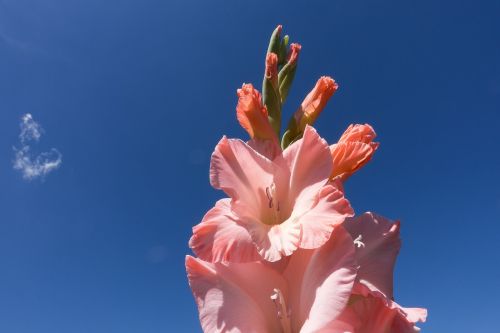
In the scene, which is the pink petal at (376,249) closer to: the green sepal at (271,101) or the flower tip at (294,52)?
the green sepal at (271,101)

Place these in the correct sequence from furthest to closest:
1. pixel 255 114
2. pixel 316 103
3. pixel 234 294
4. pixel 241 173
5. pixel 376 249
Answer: pixel 316 103, pixel 255 114, pixel 241 173, pixel 376 249, pixel 234 294

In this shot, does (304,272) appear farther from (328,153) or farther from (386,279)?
(328,153)

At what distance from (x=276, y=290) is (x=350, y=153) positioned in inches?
30.4

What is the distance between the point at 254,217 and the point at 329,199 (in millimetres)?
411

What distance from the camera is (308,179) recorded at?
191 centimetres

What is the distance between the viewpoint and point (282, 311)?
1.75 metres

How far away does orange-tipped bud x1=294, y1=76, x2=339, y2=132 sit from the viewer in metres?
2.53

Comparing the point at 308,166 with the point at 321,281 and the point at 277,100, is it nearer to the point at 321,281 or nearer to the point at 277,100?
the point at 321,281

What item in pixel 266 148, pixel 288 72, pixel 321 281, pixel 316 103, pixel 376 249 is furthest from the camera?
pixel 288 72

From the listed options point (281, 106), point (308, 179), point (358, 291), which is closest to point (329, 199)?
point (308, 179)

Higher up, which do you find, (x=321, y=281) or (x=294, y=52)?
(x=294, y=52)

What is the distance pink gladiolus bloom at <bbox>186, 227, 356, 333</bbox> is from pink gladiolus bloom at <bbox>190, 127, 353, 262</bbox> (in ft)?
0.31

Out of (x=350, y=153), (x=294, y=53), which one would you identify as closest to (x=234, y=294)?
(x=350, y=153)

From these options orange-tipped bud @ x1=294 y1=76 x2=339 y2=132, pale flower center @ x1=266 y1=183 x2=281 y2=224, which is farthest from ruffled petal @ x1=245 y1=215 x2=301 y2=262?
orange-tipped bud @ x1=294 y1=76 x2=339 y2=132
